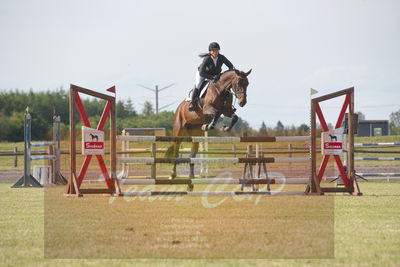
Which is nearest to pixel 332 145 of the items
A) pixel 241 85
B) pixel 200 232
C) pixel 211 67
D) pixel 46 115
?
pixel 241 85

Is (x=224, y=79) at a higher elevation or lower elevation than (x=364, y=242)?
higher

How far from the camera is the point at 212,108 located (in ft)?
34.5

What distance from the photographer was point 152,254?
465 cm

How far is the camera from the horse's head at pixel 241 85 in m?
9.82

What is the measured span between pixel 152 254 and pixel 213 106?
610 cm

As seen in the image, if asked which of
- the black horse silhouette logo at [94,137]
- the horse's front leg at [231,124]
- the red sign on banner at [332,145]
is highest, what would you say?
the horse's front leg at [231,124]

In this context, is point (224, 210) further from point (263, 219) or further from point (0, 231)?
point (0, 231)

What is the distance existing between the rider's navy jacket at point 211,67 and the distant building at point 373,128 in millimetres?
42680

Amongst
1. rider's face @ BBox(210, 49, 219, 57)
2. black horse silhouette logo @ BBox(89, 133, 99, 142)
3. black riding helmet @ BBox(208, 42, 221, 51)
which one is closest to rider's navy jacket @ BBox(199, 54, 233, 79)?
rider's face @ BBox(210, 49, 219, 57)

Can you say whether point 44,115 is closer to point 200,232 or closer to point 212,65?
point 212,65

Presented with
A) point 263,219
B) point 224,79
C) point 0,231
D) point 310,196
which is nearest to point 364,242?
point 263,219

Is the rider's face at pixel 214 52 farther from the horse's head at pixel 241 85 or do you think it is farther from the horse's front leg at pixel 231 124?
the horse's front leg at pixel 231 124

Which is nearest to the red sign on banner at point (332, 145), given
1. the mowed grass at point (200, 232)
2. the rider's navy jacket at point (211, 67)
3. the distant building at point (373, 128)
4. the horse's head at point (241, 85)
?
the mowed grass at point (200, 232)

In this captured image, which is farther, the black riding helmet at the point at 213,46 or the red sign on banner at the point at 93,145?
the black riding helmet at the point at 213,46
